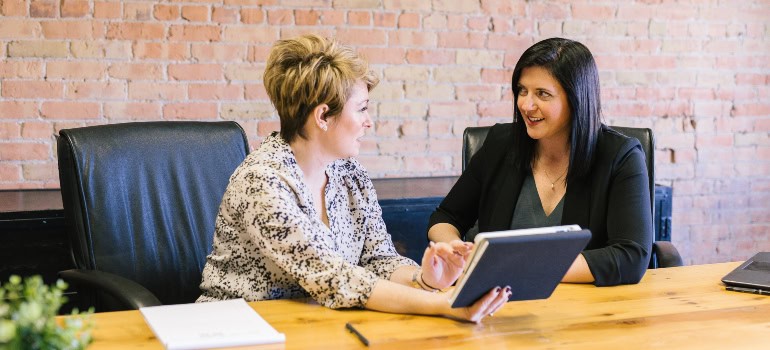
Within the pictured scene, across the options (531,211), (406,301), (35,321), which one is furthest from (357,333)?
(531,211)

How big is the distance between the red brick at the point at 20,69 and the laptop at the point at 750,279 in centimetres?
228

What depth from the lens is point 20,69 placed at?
3082mm

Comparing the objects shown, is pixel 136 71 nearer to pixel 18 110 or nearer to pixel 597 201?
pixel 18 110

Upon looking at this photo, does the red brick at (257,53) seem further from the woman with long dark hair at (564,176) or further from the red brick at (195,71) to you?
the woman with long dark hair at (564,176)

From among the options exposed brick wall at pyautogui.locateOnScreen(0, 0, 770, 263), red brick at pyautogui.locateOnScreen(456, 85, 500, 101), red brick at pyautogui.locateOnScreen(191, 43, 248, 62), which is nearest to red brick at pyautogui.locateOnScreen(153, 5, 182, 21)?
exposed brick wall at pyautogui.locateOnScreen(0, 0, 770, 263)

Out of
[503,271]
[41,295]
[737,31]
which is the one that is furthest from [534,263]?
[737,31]

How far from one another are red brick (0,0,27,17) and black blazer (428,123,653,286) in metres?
1.60

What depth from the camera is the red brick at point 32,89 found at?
3.08 meters

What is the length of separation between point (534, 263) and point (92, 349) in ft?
2.54

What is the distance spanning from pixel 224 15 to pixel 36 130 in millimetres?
763

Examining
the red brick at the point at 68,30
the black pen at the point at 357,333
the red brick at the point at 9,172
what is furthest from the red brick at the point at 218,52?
the black pen at the point at 357,333

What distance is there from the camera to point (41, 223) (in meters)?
2.70

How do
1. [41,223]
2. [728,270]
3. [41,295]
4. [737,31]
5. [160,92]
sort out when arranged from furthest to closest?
[737,31], [160,92], [41,223], [728,270], [41,295]

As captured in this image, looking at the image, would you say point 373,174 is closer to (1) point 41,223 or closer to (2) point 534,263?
(1) point 41,223
